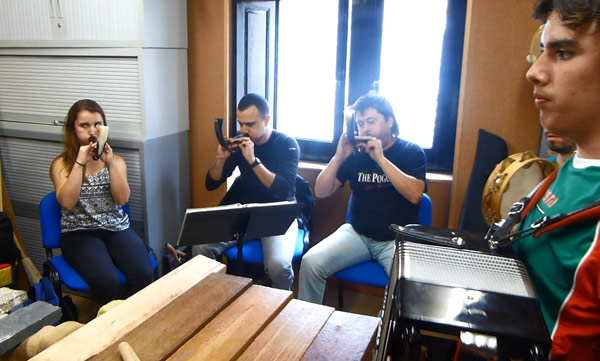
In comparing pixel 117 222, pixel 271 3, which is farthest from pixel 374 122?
pixel 117 222

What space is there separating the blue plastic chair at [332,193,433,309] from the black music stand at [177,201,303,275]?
0.39 meters

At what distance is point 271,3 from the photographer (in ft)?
9.87

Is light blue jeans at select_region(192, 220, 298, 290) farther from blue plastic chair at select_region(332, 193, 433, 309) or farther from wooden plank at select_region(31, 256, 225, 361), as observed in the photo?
wooden plank at select_region(31, 256, 225, 361)

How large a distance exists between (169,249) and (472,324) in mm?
2206

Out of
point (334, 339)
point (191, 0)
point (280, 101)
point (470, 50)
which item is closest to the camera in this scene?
point (334, 339)

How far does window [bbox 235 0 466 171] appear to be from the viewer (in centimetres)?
271

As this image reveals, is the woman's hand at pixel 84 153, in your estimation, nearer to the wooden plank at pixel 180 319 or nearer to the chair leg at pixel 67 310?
the chair leg at pixel 67 310

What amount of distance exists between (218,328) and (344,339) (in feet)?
0.91

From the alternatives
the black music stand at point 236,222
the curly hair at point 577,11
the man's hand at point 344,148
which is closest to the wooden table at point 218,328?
the curly hair at point 577,11

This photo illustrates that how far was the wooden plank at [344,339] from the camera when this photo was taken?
3.08ft

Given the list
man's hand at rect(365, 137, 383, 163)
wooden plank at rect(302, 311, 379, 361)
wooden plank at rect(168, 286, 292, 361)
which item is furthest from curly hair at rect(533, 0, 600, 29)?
man's hand at rect(365, 137, 383, 163)

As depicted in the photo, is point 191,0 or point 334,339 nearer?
point 334,339

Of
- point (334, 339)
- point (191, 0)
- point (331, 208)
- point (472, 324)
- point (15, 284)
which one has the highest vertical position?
point (191, 0)

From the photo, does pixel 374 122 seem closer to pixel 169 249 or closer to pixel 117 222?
pixel 169 249
